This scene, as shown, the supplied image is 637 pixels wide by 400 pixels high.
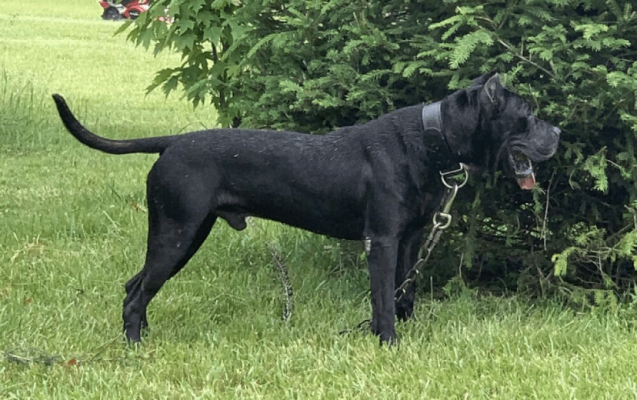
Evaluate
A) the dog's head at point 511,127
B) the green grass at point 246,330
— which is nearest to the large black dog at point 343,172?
the dog's head at point 511,127

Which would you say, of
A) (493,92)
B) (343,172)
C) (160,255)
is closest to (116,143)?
(160,255)

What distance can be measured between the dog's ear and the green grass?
48.4 inches

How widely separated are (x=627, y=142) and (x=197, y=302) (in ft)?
8.73

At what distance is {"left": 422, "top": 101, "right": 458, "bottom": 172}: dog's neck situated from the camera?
414 cm

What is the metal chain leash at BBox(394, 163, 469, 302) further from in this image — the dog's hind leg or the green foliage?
the dog's hind leg

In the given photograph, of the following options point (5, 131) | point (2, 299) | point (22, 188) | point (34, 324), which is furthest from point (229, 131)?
point (5, 131)

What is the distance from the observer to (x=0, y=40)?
1059 inches

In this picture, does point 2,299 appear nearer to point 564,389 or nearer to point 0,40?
point 564,389

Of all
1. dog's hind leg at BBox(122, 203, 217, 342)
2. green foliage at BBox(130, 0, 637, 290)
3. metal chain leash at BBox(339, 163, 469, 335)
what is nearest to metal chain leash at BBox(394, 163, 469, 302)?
metal chain leash at BBox(339, 163, 469, 335)

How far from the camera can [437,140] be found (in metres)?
4.14

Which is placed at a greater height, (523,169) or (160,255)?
(523,169)

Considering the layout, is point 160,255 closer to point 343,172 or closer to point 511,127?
point 343,172

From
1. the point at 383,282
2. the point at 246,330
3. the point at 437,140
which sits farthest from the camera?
the point at 246,330

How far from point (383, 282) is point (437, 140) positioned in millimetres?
756
